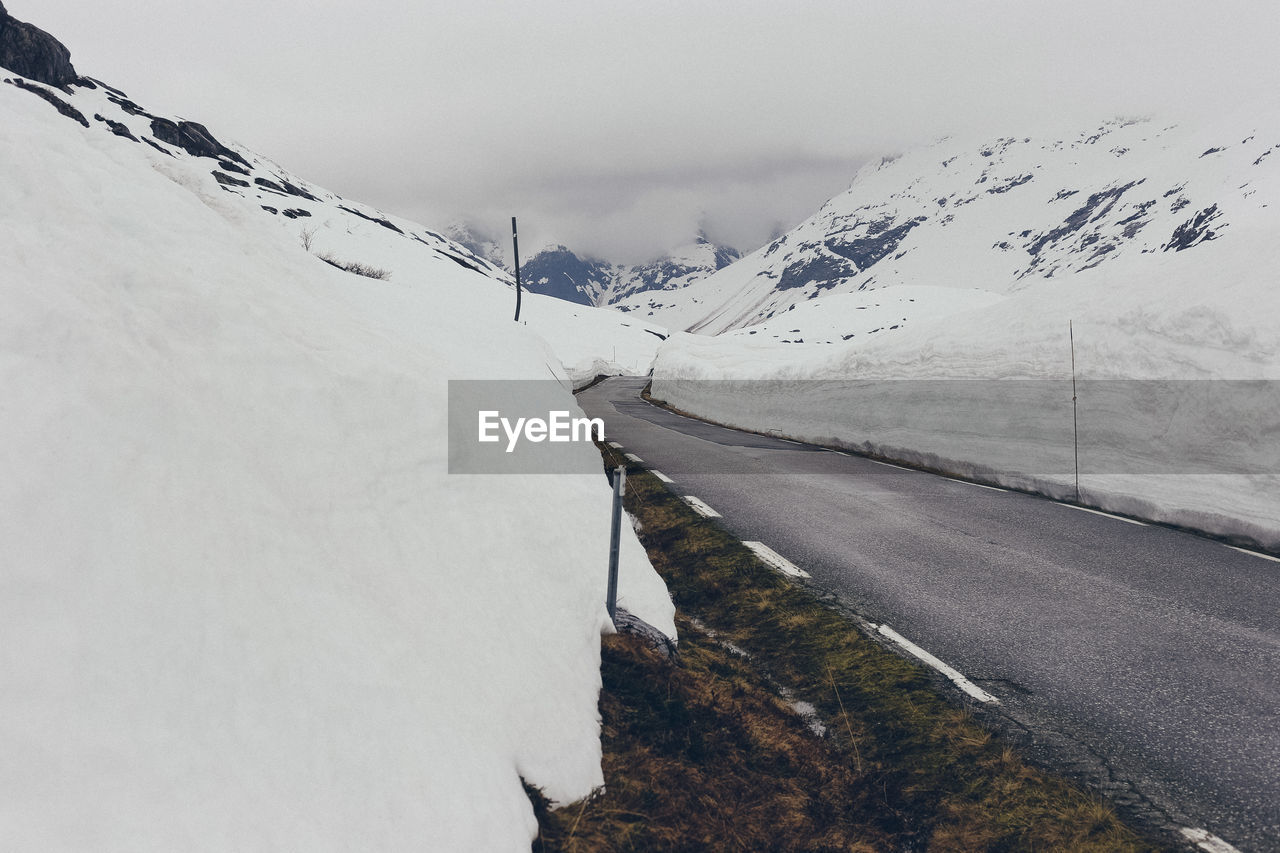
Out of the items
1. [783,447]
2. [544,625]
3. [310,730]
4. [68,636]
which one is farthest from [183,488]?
[783,447]

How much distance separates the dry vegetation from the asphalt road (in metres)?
0.42

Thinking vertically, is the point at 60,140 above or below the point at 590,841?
above

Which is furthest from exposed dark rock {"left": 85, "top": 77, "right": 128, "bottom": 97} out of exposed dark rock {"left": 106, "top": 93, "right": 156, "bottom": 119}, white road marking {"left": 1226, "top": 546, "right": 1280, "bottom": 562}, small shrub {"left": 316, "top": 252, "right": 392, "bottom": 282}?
white road marking {"left": 1226, "top": 546, "right": 1280, "bottom": 562}

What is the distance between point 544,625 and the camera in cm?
407

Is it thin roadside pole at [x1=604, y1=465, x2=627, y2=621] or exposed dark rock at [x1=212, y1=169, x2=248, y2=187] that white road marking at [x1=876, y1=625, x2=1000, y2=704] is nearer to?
thin roadside pole at [x1=604, y1=465, x2=627, y2=621]

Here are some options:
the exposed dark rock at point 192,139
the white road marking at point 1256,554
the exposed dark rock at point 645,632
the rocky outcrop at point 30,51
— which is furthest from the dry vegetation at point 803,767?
the exposed dark rock at point 192,139

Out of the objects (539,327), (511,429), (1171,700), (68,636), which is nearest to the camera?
(68,636)

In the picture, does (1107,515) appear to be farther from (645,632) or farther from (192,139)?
(192,139)

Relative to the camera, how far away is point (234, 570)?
9.22 ft

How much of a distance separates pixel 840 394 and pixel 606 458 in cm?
772

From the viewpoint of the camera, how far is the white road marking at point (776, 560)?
286 inches

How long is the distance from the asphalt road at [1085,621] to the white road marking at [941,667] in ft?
0.26

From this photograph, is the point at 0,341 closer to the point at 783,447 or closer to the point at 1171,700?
the point at 1171,700

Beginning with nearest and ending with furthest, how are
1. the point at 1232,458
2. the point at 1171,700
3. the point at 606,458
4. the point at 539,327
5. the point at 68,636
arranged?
the point at 68,636
the point at 1171,700
the point at 1232,458
the point at 606,458
the point at 539,327
